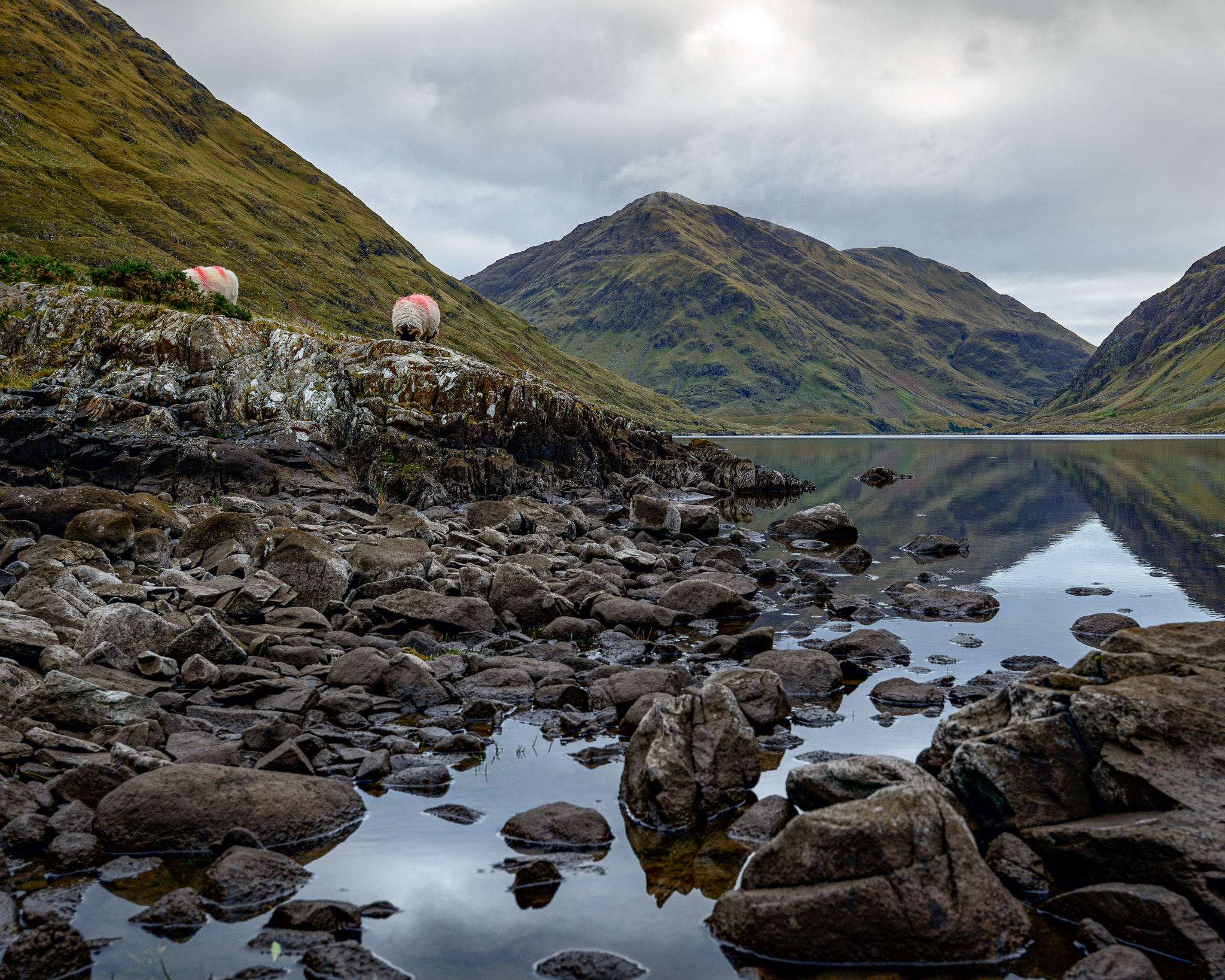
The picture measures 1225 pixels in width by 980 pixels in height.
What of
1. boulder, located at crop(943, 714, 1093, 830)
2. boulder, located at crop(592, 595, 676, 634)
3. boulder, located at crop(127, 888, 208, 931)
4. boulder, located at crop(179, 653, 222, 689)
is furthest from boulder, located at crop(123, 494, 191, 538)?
boulder, located at crop(943, 714, 1093, 830)

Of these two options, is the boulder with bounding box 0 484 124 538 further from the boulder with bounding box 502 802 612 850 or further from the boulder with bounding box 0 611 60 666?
the boulder with bounding box 502 802 612 850

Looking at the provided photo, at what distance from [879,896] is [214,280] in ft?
170

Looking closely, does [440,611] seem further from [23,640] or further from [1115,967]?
[1115,967]

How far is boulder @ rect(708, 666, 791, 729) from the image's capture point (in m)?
13.5

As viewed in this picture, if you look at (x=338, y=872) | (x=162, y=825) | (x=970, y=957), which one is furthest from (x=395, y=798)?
(x=970, y=957)

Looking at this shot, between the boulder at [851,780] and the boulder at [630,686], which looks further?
the boulder at [630,686]

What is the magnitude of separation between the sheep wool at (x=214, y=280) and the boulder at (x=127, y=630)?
38469 mm

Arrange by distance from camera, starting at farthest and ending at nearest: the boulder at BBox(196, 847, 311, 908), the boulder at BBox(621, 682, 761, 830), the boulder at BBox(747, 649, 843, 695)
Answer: the boulder at BBox(747, 649, 843, 695)
the boulder at BBox(621, 682, 761, 830)
the boulder at BBox(196, 847, 311, 908)

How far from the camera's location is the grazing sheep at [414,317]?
5259 centimetres

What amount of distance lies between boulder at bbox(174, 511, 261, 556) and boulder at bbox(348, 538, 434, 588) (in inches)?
136

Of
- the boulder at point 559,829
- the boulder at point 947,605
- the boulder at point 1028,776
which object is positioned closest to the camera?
the boulder at point 1028,776

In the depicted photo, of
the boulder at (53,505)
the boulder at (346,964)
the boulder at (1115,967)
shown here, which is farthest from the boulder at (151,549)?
the boulder at (1115,967)

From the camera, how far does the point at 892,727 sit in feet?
45.6

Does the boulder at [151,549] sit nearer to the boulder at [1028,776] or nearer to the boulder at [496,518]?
the boulder at [496,518]
